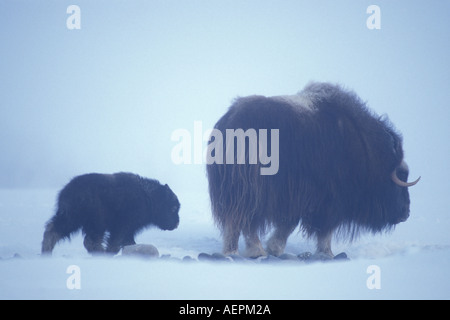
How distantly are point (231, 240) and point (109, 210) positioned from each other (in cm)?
79

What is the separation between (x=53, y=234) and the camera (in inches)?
145

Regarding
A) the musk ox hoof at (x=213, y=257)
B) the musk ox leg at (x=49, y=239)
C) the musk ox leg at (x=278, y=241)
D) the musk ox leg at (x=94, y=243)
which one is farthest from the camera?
the musk ox leg at (x=278, y=241)

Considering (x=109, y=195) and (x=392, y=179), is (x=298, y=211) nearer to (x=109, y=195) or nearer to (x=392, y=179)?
(x=392, y=179)

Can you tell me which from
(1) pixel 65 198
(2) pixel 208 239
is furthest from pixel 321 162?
(1) pixel 65 198

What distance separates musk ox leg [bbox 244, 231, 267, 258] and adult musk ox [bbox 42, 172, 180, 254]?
2.39 ft

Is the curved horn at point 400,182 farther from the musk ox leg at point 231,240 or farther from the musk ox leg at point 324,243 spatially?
the musk ox leg at point 231,240

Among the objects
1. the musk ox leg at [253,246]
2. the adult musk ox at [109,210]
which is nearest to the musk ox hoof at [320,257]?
the musk ox leg at [253,246]

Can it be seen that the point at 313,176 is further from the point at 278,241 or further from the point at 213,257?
the point at 213,257

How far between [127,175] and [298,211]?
1.13 metres

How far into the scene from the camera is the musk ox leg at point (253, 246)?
3.75 metres

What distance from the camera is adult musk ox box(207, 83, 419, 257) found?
12.1ft

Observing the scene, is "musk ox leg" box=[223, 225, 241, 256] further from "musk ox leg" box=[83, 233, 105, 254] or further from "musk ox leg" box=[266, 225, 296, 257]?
"musk ox leg" box=[83, 233, 105, 254]

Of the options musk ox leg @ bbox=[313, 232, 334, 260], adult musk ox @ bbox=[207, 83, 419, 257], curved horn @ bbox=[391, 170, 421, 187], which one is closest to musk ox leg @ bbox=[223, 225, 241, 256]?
adult musk ox @ bbox=[207, 83, 419, 257]

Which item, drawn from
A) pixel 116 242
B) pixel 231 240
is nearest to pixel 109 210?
pixel 116 242
